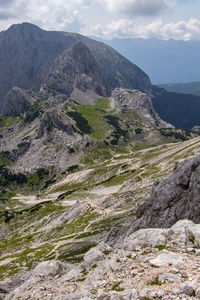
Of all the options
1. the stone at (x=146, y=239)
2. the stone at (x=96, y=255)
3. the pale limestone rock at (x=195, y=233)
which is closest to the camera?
the pale limestone rock at (x=195, y=233)

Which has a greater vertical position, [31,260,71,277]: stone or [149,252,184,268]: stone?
[149,252,184,268]: stone

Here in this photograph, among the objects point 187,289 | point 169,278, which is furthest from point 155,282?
point 187,289

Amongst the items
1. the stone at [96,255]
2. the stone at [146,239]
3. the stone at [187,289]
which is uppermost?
the stone at [187,289]

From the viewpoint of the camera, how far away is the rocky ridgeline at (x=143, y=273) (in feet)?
59.6

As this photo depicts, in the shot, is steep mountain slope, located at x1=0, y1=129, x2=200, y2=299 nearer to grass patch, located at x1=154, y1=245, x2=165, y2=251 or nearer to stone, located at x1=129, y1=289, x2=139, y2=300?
grass patch, located at x1=154, y1=245, x2=165, y2=251

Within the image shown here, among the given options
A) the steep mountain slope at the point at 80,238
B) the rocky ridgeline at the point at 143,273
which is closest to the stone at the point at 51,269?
the steep mountain slope at the point at 80,238

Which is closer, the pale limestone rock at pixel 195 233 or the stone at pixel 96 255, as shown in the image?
the pale limestone rock at pixel 195 233

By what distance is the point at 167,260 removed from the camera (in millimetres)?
21484

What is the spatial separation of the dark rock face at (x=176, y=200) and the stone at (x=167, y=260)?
17044 mm

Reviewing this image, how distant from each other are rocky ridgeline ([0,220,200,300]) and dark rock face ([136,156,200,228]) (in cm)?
1224

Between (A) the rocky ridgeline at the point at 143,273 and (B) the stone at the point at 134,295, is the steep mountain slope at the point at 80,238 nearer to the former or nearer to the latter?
(A) the rocky ridgeline at the point at 143,273

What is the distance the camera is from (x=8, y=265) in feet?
201

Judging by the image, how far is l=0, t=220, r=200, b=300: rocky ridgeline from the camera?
59.6 ft

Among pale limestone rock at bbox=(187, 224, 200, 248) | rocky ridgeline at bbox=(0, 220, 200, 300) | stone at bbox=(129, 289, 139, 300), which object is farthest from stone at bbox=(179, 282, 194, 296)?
pale limestone rock at bbox=(187, 224, 200, 248)
